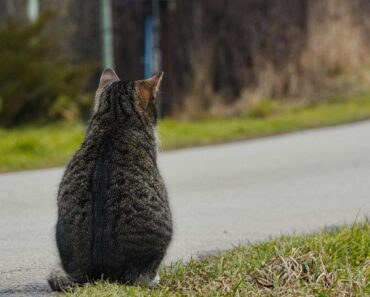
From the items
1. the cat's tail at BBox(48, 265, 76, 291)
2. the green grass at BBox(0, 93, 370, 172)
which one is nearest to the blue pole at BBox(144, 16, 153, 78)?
the green grass at BBox(0, 93, 370, 172)

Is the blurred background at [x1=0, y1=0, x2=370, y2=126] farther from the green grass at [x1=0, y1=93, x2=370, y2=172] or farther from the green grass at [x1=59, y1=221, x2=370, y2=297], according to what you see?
the green grass at [x1=59, y1=221, x2=370, y2=297]

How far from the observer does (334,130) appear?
14.8 metres

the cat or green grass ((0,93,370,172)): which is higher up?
the cat

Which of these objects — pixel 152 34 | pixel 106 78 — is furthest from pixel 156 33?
pixel 106 78

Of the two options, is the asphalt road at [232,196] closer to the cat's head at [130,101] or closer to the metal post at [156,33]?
the cat's head at [130,101]

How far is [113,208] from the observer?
567cm

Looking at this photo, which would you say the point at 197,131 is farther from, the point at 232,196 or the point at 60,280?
the point at 60,280

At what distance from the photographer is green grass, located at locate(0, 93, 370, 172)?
13.0m

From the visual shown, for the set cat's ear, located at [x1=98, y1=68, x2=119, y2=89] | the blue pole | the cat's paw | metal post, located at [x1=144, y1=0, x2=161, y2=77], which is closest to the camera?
the cat's paw

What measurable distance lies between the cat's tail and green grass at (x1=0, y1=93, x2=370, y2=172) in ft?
18.0

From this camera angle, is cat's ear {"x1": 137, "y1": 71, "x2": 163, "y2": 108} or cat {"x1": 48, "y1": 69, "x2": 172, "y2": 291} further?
cat's ear {"x1": 137, "y1": 71, "x2": 163, "y2": 108}

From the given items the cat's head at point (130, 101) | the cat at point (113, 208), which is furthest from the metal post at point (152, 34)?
the cat at point (113, 208)

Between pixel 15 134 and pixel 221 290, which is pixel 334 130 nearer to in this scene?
pixel 15 134

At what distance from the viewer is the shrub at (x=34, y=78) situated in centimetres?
1673
